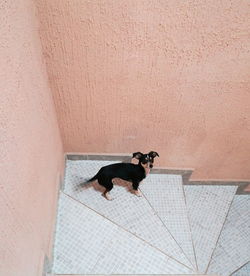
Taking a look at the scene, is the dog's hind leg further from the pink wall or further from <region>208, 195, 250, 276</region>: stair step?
<region>208, 195, 250, 276</region>: stair step

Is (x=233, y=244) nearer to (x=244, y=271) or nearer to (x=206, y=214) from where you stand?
(x=244, y=271)

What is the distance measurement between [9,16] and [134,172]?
1245 mm

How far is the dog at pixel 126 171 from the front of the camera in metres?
1.81

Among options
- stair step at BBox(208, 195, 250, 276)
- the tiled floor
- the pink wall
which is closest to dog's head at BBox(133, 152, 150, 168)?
the pink wall

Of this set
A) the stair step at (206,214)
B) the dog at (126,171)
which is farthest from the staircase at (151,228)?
the dog at (126,171)

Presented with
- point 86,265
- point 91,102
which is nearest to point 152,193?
point 86,265

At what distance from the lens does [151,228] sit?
6.33 ft

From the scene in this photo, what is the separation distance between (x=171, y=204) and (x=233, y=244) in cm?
66

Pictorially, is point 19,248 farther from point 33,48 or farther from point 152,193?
point 152,193

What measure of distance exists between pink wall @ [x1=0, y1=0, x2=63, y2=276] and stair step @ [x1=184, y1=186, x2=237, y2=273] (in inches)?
47.3

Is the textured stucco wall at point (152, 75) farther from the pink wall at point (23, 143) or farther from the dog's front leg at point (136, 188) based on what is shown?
the dog's front leg at point (136, 188)

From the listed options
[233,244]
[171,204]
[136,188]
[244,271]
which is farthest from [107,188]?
[244,271]

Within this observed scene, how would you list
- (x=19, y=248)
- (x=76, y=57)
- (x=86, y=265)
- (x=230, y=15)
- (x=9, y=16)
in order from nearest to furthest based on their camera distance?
(x=9, y=16) < (x=19, y=248) < (x=230, y=15) < (x=76, y=57) < (x=86, y=265)

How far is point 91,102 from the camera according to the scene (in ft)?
5.44
